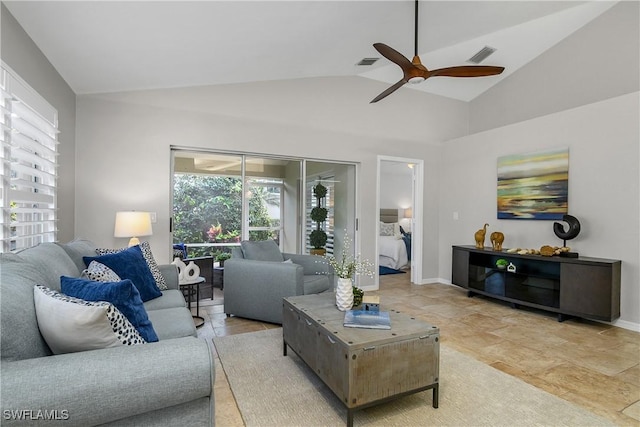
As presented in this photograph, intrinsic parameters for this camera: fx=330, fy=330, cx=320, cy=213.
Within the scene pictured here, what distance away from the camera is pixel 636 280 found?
11.5 feet

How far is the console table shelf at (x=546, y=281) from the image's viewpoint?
3480 millimetres

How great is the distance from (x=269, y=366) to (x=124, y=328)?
4.69 ft

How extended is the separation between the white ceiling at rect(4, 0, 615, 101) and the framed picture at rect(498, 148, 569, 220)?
1.64m

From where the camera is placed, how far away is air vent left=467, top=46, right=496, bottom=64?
4.53m

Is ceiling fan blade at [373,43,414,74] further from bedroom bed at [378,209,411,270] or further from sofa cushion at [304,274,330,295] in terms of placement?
bedroom bed at [378,209,411,270]

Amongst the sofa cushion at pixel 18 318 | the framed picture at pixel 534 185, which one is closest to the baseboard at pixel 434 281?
the framed picture at pixel 534 185

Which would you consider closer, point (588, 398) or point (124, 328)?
point (124, 328)

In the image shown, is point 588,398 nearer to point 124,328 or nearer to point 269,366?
point 269,366

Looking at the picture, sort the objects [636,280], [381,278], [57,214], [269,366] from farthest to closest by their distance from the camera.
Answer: [381,278] < [636,280] < [57,214] < [269,366]

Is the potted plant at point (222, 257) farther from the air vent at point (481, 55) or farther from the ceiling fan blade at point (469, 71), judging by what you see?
the air vent at point (481, 55)

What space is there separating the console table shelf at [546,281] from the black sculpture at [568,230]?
10 cm

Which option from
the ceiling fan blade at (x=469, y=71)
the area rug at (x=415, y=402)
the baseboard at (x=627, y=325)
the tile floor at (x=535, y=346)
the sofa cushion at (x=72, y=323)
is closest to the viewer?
the sofa cushion at (x=72, y=323)

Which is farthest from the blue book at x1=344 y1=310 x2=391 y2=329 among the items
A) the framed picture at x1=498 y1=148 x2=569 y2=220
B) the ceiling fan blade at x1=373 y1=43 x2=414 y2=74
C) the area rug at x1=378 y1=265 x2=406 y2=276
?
the area rug at x1=378 y1=265 x2=406 y2=276

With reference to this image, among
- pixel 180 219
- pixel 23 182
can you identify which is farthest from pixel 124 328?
pixel 180 219
